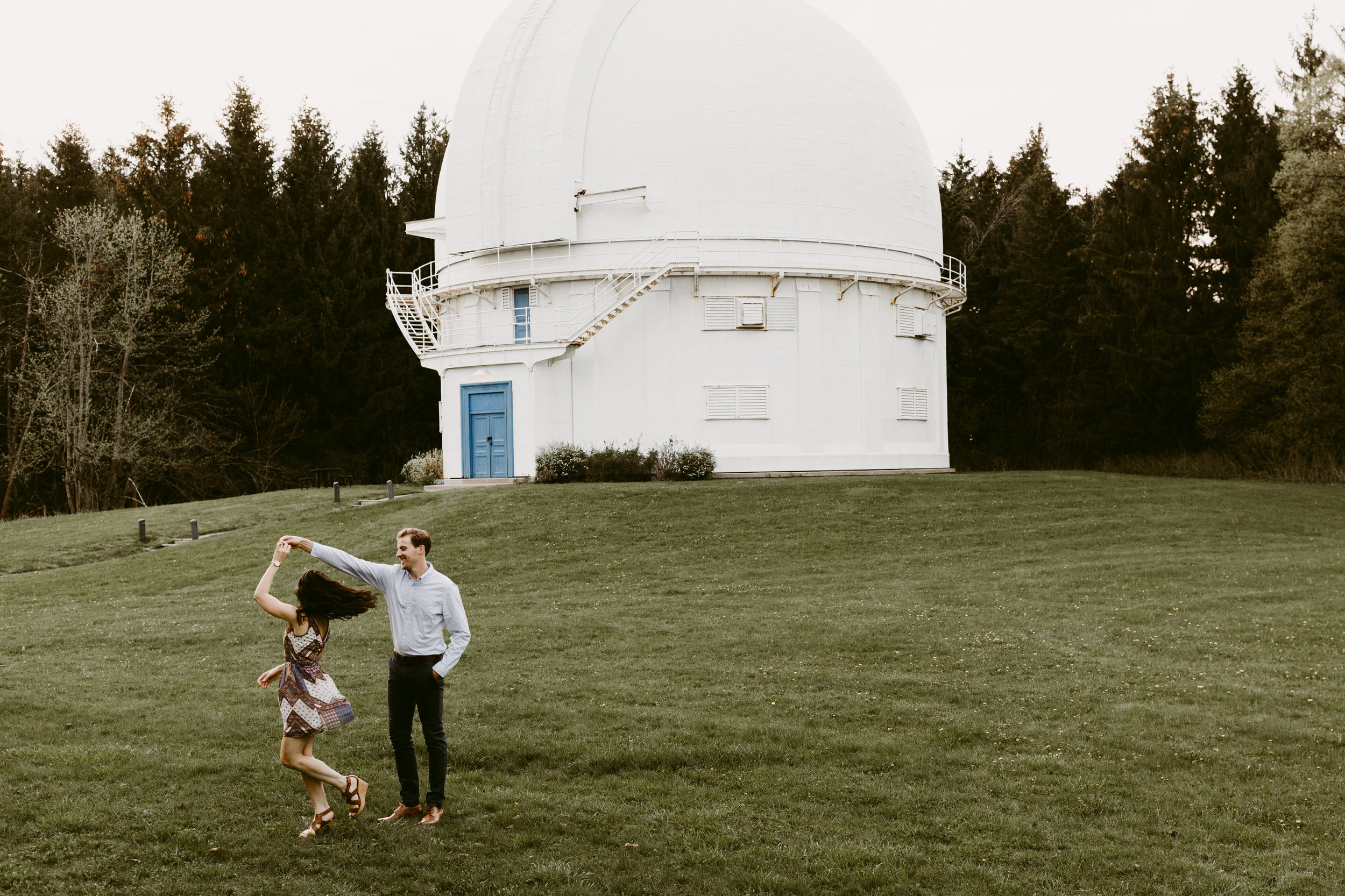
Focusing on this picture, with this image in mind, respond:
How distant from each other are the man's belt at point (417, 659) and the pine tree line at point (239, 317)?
37.5 m

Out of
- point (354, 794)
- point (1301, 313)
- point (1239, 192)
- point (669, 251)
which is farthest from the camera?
point (1239, 192)

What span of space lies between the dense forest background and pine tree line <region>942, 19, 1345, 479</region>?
4.1 inches

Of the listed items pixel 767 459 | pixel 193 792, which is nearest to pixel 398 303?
pixel 767 459

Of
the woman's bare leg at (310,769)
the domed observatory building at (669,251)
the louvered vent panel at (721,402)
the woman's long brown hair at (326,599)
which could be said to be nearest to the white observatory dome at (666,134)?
the domed observatory building at (669,251)

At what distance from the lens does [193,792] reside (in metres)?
8.35

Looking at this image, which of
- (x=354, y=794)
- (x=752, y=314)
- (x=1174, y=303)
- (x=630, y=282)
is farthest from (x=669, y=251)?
(x=354, y=794)

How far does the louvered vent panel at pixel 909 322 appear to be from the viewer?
34.8 m

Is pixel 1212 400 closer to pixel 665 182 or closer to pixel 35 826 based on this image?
pixel 665 182

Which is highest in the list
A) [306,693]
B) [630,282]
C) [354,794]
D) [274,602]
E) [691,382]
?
[630,282]

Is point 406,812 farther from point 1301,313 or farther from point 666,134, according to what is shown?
point 1301,313

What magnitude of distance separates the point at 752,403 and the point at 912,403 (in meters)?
6.16

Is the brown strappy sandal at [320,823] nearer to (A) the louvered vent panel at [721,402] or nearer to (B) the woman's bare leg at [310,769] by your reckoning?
(B) the woman's bare leg at [310,769]

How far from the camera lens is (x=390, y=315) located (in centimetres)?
4734

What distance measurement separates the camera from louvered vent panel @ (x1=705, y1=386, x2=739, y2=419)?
3183 centimetres
